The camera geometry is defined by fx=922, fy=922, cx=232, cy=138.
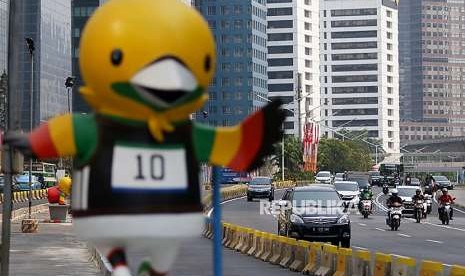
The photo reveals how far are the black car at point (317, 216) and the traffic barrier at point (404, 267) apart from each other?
10.4m

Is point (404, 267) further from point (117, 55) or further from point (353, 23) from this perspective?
point (353, 23)

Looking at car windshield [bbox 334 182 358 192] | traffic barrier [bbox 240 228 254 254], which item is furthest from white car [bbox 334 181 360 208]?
traffic barrier [bbox 240 228 254 254]

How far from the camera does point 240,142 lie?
21.1 ft

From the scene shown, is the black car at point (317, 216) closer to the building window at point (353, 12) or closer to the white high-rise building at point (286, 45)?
the white high-rise building at point (286, 45)

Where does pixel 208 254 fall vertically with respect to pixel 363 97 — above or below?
below

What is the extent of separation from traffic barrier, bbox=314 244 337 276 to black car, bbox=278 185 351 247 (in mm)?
6252

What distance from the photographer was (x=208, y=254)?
25469 mm

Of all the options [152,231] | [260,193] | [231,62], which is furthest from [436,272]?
[231,62]

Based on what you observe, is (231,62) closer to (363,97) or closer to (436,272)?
(363,97)

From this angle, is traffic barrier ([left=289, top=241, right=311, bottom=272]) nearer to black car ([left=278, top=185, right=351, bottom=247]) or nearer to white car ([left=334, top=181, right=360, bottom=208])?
black car ([left=278, top=185, right=351, bottom=247])

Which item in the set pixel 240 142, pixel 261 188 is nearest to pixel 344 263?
pixel 240 142

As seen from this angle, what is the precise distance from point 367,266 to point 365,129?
16965cm

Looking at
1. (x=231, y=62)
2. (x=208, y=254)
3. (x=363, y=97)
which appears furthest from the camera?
(x=363, y=97)

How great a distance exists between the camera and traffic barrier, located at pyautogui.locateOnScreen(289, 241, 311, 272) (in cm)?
1980
